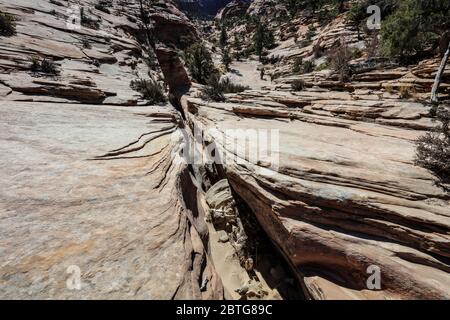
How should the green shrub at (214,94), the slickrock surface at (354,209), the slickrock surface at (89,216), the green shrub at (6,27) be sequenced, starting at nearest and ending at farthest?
the slickrock surface at (89,216) → the slickrock surface at (354,209) → the green shrub at (6,27) → the green shrub at (214,94)

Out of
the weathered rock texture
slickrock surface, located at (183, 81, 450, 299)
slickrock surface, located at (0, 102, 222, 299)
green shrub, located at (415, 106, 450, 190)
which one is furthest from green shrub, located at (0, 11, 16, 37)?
green shrub, located at (415, 106, 450, 190)

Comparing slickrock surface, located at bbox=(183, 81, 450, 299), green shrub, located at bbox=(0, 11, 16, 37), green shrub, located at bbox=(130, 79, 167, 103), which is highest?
green shrub, located at bbox=(0, 11, 16, 37)

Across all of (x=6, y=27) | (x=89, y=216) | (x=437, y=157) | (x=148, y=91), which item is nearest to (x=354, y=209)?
(x=437, y=157)

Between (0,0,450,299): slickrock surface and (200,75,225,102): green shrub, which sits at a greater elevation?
(200,75,225,102): green shrub

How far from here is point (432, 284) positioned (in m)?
3.39

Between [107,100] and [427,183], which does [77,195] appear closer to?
[107,100]

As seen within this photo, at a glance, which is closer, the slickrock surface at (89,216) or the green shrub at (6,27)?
the slickrock surface at (89,216)

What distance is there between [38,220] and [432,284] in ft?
23.1

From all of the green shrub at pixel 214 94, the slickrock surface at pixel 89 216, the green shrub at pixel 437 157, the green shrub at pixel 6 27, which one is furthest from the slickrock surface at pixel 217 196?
the green shrub at pixel 214 94

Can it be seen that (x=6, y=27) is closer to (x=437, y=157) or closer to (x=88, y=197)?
(x=88, y=197)

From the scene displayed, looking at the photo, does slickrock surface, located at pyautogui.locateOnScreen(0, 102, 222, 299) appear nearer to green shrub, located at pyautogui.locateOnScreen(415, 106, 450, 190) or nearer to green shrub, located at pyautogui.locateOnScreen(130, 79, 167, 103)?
green shrub, located at pyautogui.locateOnScreen(130, 79, 167, 103)

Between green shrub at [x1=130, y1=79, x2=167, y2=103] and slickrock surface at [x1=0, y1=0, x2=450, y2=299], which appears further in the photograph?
green shrub at [x1=130, y1=79, x2=167, y2=103]

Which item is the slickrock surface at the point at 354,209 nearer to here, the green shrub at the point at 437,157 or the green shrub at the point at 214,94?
the green shrub at the point at 437,157

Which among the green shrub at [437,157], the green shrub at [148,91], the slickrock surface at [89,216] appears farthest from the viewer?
the green shrub at [148,91]
